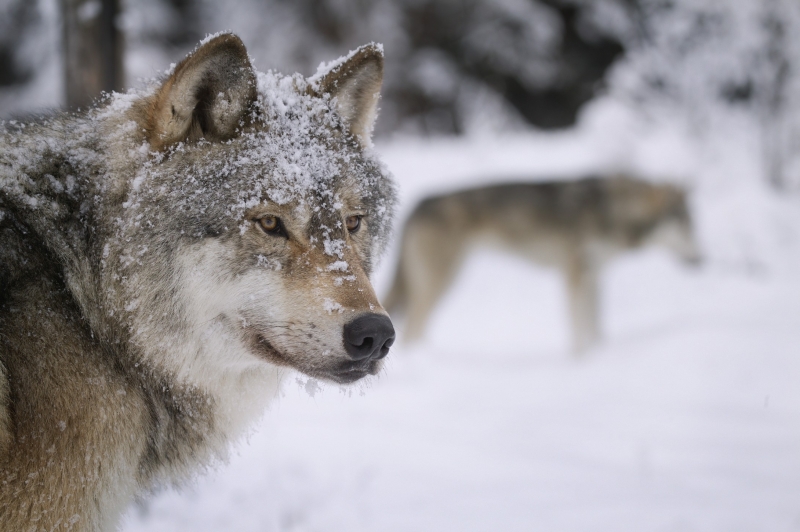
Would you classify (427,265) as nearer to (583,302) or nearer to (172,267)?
(583,302)

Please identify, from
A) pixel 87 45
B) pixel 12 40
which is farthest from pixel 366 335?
pixel 12 40

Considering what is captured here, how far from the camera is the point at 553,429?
4070 millimetres

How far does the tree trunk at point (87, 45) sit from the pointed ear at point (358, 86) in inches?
116

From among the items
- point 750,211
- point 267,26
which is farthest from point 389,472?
point 267,26

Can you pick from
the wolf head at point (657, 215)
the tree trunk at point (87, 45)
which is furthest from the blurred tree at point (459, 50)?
the tree trunk at point (87, 45)

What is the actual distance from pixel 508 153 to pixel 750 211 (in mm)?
4963

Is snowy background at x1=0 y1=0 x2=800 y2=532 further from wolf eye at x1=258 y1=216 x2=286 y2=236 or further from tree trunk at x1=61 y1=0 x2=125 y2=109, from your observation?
wolf eye at x1=258 y1=216 x2=286 y2=236

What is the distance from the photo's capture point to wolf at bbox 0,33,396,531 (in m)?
1.87

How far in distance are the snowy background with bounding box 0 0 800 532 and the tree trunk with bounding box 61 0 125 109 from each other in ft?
1.27

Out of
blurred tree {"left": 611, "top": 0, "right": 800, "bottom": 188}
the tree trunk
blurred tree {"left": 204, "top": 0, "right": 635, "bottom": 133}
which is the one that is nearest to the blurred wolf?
blurred tree {"left": 611, "top": 0, "right": 800, "bottom": 188}

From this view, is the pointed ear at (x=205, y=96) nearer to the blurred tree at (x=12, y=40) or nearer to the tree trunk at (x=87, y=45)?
the tree trunk at (x=87, y=45)

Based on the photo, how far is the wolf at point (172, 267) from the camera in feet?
6.14

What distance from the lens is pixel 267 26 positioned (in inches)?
650

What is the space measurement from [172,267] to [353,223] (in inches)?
25.7
